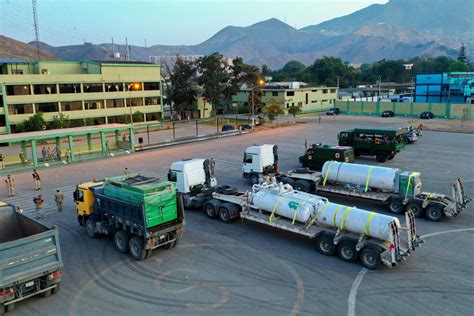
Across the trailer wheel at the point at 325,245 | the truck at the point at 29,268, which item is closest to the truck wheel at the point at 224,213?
the trailer wheel at the point at 325,245

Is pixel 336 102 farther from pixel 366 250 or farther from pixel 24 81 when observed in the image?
pixel 366 250

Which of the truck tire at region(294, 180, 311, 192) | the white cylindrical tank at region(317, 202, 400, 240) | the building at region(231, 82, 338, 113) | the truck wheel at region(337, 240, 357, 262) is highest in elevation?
the building at region(231, 82, 338, 113)

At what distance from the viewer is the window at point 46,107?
5878 centimetres

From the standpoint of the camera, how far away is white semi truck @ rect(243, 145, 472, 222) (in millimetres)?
20234

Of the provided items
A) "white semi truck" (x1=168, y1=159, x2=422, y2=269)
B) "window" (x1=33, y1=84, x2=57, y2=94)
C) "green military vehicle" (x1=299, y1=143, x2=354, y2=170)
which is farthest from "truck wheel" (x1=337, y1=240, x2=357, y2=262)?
"window" (x1=33, y1=84, x2=57, y2=94)

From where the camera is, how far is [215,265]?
15.9 m

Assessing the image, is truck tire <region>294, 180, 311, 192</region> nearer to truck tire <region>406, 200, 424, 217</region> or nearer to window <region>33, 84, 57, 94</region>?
truck tire <region>406, 200, 424, 217</region>

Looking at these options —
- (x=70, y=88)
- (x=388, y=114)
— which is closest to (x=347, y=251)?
(x=70, y=88)

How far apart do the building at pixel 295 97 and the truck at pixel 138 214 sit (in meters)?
67.2

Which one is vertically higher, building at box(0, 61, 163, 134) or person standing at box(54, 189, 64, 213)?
building at box(0, 61, 163, 134)

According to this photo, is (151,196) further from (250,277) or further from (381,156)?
(381,156)

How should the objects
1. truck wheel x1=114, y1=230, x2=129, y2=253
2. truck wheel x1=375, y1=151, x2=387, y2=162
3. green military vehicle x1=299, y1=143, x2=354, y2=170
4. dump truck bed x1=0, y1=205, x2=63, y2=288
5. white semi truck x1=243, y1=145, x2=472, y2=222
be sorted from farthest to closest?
truck wheel x1=375, y1=151, x2=387, y2=162 → green military vehicle x1=299, y1=143, x2=354, y2=170 → white semi truck x1=243, y1=145, x2=472, y2=222 → truck wheel x1=114, y1=230, x2=129, y2=253 → dump truck bed x1=0, y1=205, x2=63, y2=288

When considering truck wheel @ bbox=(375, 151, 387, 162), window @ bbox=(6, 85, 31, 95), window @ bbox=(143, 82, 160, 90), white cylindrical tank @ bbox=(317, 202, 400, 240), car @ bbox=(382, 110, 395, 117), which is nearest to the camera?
white cylindrical tank @ bbox=(317, 202, 400, 240)

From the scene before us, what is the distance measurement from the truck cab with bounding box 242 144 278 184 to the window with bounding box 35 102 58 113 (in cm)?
4325
